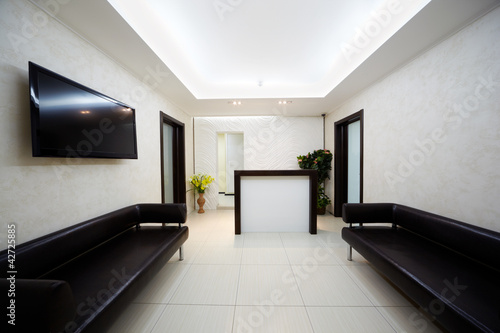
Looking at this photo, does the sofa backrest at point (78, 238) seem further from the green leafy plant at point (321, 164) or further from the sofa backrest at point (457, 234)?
the green leafy plant at point (321, 164)

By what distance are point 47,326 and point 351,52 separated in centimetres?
405

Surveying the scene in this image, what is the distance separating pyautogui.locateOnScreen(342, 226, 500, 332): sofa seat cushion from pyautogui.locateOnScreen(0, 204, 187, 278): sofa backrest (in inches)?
93.8

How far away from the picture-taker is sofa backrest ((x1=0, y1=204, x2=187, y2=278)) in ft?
4.06

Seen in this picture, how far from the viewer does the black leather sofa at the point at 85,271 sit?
853 millimetres

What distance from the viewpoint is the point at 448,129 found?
1.91 meters

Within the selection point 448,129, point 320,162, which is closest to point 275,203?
point 320,162

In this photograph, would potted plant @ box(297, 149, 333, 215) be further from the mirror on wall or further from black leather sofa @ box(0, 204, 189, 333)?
black leather sofa @ box(0, 204, 189, 333)

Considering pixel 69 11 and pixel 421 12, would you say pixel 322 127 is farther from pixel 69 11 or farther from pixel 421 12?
pixel 69 11

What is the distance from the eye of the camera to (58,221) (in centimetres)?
160

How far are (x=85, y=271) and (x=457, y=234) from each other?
327cm

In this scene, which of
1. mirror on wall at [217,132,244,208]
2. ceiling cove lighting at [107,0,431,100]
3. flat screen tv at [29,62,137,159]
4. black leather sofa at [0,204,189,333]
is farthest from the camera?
mirror on wall at [217,132,244,208]

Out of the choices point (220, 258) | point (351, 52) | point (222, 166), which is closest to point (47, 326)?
point (220, 258)

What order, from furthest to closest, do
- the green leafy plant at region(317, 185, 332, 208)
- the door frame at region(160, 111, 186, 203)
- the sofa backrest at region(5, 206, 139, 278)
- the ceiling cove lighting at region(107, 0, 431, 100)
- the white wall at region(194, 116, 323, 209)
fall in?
the white wall at region(194, 116, 323, 209), the green leafy plant at region(317, 185, 332, 208), the door frame at region(160, 111, 186, 203), the ceiling cove lighting at region(107, 0, 431, 100), the sofa backrest at region(5, 206, 139, 278)

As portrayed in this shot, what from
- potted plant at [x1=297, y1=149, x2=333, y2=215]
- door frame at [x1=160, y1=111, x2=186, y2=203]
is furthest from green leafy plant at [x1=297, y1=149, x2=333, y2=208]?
door frame at [x1=160, y1=111, x2=186, y2=203]
